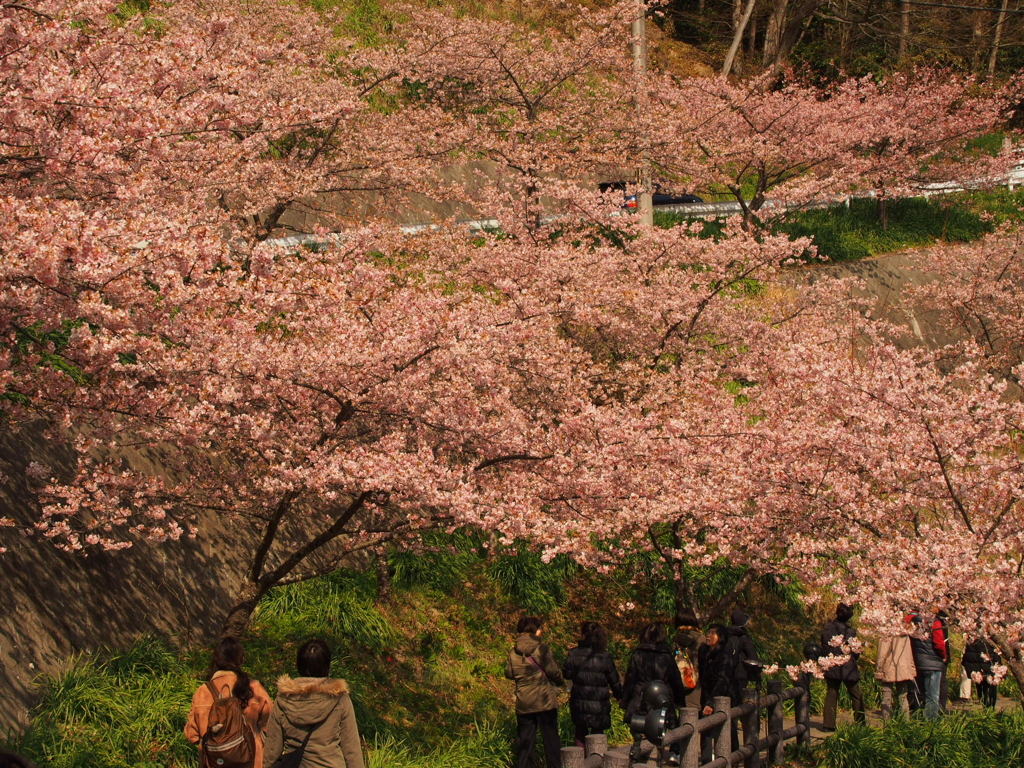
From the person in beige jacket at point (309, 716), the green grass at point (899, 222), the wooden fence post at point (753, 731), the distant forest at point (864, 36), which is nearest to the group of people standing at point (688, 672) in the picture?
the wooden fence post at point (753, 731)

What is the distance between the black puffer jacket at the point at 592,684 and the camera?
719 cm

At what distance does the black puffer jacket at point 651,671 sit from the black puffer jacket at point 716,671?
98 centimetres

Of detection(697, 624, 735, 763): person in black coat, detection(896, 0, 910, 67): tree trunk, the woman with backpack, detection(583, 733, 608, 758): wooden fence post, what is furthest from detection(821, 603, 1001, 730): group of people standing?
detection(896, 0, 910, 67): tree trunk

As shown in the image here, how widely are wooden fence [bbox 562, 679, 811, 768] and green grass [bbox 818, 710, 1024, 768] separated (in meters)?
0.47

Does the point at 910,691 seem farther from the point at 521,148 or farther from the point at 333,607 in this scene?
the point at 521,148

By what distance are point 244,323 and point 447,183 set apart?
15.3 metres

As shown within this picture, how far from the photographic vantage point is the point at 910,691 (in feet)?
31.3

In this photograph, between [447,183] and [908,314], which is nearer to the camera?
[447,183]

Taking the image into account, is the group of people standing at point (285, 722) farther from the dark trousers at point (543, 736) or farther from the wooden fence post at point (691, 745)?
the wooden fence post at point (691, 745)

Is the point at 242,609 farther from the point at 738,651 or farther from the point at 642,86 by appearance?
the point at 642,86

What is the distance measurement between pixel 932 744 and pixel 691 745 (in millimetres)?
2454

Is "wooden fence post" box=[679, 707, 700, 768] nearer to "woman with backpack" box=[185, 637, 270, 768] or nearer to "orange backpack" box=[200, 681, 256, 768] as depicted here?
"woman with backpack" box=[185, 637, 270, 768]

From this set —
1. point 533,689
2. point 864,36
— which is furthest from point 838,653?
point 864,36

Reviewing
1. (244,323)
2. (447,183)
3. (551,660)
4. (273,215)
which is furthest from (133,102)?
(447,183)
